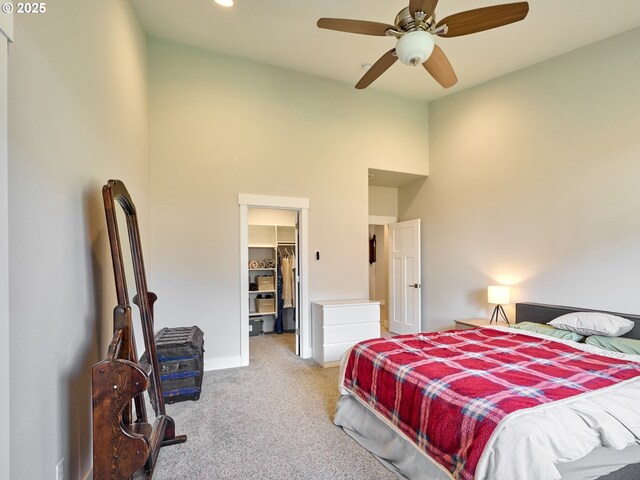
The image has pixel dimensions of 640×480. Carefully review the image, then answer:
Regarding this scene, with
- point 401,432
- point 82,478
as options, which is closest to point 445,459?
point 401,432

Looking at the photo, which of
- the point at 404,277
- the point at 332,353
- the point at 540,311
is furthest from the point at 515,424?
the point at 404,277

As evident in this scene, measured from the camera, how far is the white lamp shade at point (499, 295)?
377cm

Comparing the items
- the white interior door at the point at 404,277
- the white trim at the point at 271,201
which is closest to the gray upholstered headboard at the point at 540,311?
the white interior door at the point at 404,277

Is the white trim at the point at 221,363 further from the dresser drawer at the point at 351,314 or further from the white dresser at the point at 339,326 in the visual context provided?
the dresser drawer at the point at 351,314

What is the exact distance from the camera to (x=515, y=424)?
4.36 feet

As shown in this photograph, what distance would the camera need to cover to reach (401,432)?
188 centimetres

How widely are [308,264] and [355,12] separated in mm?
2786

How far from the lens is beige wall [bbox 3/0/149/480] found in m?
1.16

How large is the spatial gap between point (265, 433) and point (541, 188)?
3.73m

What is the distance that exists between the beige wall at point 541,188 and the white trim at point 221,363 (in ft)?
9.49

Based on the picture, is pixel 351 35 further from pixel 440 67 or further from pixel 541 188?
pixel 541 188

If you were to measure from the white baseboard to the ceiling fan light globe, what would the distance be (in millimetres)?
3490

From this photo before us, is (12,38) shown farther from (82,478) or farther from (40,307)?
(82,478)

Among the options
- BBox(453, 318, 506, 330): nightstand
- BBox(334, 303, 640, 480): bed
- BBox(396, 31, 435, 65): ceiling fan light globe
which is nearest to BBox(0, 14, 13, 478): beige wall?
BBox(334, 303, 640, 480): bed
